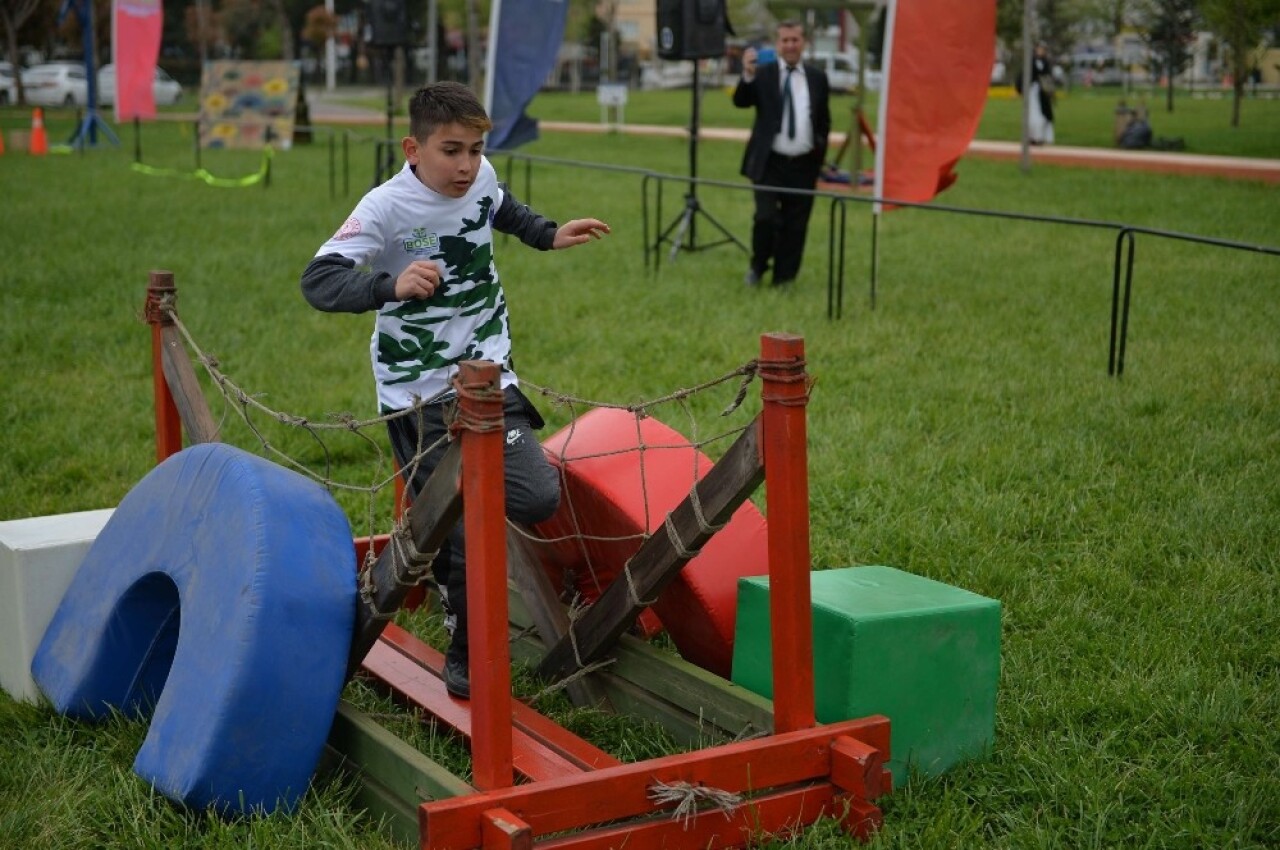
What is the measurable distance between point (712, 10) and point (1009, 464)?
7.59 meters

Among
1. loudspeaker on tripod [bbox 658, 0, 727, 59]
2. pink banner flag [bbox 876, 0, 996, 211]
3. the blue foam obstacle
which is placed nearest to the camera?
the blue foam obstacle

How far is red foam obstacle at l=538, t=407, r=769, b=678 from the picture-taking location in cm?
394

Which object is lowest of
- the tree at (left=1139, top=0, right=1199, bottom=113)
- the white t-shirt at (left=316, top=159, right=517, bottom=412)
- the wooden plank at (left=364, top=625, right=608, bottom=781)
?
the wooden plank at (left=364, top=625, right=608, bottom=781)

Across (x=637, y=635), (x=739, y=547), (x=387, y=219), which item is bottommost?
(x=637, y=635)

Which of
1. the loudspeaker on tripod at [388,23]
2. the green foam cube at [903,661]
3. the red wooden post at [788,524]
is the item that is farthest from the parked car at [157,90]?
the red wooden post at [788,524]

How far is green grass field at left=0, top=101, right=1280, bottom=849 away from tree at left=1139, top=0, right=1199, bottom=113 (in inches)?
971

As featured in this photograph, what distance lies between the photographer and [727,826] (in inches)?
125

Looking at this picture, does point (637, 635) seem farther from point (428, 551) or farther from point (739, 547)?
point (428, 551)

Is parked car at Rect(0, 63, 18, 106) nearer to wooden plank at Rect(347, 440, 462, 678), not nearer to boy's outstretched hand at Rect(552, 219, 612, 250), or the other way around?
boy's outstretched hand at Rect(552, 219, 612, 250)

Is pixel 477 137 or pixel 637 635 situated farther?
pixel 637 635

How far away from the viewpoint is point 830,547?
525cm

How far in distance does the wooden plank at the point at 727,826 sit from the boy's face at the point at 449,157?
62.4 inches

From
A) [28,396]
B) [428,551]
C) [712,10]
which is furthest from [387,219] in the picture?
[712,10]

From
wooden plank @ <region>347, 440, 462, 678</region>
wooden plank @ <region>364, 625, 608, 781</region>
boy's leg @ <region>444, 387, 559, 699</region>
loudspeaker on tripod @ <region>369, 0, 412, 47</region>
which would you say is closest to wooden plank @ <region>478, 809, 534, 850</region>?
wooden plank @ <region>364, 625, 608, 781</region>
